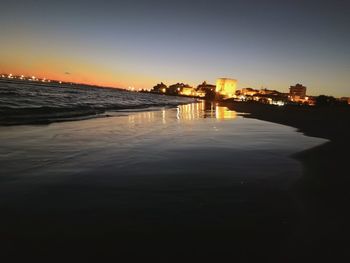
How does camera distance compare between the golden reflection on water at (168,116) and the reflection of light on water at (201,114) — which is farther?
the reflection of light on water at (201,114)

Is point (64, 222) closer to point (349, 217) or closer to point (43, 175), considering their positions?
point (43, 175)

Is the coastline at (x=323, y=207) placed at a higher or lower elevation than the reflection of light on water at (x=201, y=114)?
lower

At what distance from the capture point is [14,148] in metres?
10.6

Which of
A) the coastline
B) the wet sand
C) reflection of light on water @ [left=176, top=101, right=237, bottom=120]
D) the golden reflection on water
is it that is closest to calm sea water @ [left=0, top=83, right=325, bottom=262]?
the wet sand

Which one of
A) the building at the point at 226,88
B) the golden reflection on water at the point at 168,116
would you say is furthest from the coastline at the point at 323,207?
the building at the point at 226,88

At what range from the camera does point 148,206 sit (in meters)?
5.53

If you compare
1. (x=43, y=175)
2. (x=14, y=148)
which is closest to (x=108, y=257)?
(x=43, y=175)

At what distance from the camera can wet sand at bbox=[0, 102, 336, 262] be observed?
158 inches

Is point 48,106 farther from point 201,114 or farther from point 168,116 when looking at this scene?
point 201,114

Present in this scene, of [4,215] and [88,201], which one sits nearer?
[4,215]

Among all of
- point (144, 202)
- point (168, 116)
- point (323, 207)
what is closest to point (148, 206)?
point (144, 202)

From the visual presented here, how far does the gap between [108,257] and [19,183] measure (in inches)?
151

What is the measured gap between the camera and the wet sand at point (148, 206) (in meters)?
4.01

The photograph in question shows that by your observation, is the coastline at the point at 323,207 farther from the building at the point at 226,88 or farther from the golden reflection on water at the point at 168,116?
the building at the point at 226,88
